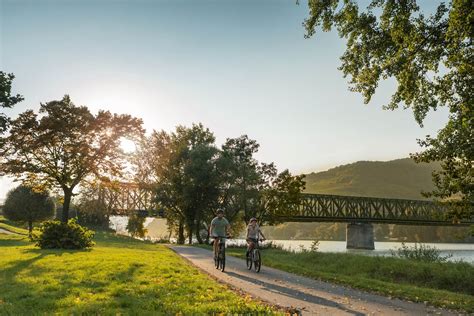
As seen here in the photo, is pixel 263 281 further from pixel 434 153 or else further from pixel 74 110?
pixel 74 110

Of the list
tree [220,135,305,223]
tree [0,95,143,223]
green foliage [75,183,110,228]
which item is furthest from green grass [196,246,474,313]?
green foliage [75,183,110,228]

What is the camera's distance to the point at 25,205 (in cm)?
5172

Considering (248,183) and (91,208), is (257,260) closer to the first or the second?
(248,183)

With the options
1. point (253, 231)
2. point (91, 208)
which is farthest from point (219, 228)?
point (91, 208)

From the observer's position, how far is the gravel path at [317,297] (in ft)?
31.4

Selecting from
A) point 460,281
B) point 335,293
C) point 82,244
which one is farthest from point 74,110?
point 460,281

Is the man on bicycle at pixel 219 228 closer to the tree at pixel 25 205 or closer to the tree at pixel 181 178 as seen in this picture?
the tree at pixel 181 178

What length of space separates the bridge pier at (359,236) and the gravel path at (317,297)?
66.4 m

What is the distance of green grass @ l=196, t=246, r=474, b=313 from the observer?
11770 mm

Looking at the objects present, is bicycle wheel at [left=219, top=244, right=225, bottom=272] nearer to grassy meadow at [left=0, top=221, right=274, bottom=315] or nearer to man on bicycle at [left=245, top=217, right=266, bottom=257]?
man on bicycle at [left=245, top=217, right=266, bottom=257]

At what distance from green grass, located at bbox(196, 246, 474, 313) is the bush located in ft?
45.1

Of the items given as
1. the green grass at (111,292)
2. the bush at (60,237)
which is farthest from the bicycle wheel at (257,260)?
the bush at (60,237)

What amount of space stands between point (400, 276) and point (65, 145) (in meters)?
28.1

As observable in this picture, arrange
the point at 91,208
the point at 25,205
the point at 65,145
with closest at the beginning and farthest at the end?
1. the point at 65,145
2. the point at 25,205
3. the point at 91,208
